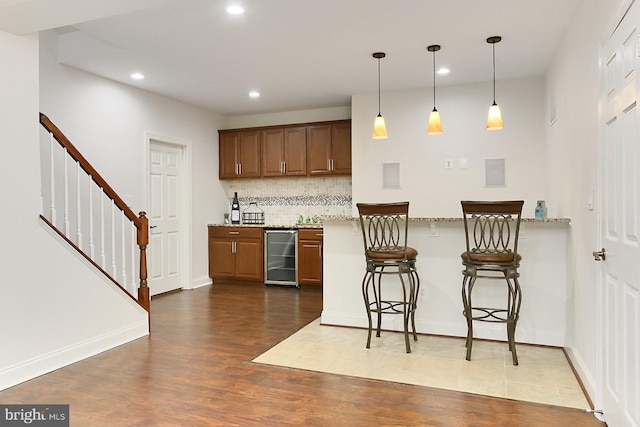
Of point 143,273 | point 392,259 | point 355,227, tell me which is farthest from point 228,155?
point 392,259

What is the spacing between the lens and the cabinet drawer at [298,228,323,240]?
6.10m

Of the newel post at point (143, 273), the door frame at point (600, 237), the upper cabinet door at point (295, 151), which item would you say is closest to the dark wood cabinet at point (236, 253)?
the upper cabinet door at point (295, 151)

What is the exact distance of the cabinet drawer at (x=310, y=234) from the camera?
6098mm

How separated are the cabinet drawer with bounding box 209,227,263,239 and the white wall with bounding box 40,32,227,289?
0.15m

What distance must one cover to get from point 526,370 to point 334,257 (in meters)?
1.91

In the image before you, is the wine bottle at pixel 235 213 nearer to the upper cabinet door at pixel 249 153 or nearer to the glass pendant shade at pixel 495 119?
the upper cabinet door at pixel 249 153

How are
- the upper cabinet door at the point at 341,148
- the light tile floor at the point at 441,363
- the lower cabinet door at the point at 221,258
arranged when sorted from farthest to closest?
the lower cabinet door at the point at 221,258 → the upper cabinet door at the point at 341,148 → the light tile floor at the point at 441,363

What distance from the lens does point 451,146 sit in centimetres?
543

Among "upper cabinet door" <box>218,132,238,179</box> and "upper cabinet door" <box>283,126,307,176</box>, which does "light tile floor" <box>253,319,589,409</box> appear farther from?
"upper cabinet door" <box>218,132,238,179</box>

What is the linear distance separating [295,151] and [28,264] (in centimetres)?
411

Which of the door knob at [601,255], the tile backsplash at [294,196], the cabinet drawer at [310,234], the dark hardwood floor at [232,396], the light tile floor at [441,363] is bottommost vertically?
the light tile floor at [441,363]

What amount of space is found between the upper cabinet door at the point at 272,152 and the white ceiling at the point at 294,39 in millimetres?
1139

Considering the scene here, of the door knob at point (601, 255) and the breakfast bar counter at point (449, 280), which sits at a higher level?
the door knob at point (601, 255)

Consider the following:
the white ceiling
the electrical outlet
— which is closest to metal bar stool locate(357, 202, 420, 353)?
the electrical outlet
